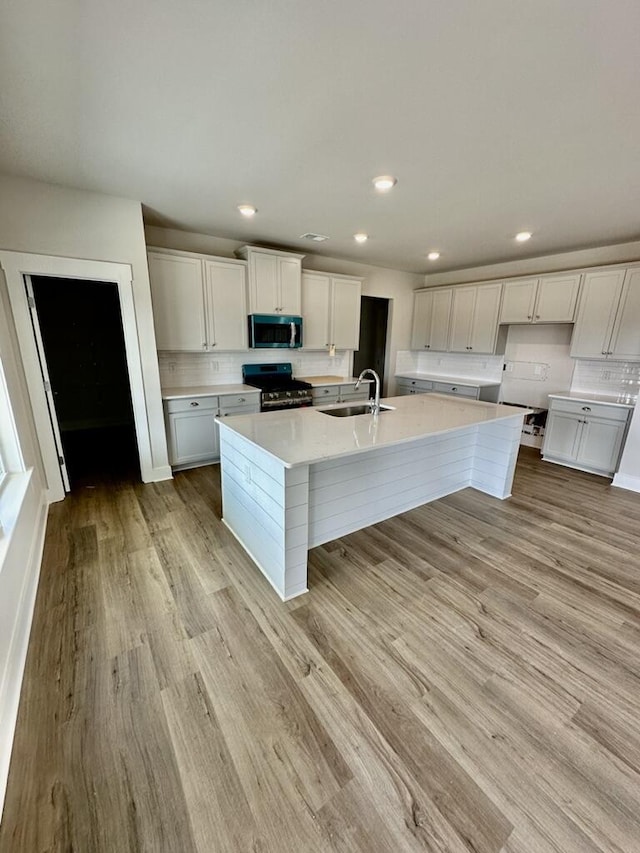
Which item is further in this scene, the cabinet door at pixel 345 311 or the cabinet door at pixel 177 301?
the cabinet door at pixel 345 311

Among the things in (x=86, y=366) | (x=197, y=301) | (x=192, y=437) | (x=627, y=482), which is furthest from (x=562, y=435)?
(x=86, y=366)

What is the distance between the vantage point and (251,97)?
168cm

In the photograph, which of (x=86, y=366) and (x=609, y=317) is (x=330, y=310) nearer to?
(x=609, y=317)

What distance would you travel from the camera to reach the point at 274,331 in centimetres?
435

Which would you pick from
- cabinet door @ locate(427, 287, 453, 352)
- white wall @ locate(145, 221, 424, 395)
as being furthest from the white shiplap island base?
white wall @ locate(145, 221, 424, 395)

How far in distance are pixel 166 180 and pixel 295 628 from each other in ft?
10.7

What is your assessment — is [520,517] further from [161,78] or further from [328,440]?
[161,78]

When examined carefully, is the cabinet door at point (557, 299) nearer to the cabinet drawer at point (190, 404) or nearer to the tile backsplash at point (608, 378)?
the tile backsplash at point (608, 378)

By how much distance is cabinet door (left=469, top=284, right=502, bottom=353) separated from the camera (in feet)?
16.2

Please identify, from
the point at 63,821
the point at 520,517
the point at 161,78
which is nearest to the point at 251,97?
the point at 161,78

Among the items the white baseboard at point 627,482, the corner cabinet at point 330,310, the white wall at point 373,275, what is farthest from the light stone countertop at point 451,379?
the white baseboard at point 627,482

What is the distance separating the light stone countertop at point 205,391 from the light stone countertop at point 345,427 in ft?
4.30

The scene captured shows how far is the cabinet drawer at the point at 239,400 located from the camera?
156 inches

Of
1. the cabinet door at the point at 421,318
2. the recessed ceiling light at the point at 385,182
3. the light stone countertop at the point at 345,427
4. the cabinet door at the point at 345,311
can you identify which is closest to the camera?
the light stone countertop at the point at 345,427
